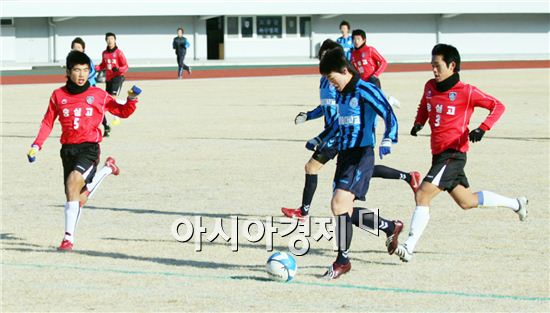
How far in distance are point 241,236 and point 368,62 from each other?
9.61 meters

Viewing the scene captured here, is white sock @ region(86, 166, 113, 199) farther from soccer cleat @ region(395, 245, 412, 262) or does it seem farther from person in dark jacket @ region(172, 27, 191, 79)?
person in dark jacket @ region(172, 27, 191, 79)

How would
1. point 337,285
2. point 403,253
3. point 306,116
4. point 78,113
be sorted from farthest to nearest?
point 306,116 → point 78,113 → point 403,253 → point 337,285

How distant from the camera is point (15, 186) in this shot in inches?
587

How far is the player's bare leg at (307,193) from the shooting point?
12039 millimetres

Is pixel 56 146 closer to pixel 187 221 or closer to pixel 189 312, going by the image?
pixel 187 221

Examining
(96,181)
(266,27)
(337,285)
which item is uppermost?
(266,27)

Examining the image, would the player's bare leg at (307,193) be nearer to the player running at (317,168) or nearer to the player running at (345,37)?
the player running at (317,168)

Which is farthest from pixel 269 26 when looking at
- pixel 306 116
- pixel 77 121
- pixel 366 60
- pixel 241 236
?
pixel 77 121

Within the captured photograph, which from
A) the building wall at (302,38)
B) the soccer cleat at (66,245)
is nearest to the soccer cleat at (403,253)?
the soccer cleat at (66,245)

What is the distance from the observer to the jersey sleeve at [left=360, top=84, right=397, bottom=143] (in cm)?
923

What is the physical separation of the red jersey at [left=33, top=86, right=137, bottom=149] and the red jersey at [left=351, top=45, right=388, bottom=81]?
9737 millimetres

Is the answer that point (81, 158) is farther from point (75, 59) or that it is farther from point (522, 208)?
point (522, 208)

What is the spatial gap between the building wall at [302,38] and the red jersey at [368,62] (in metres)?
42.4

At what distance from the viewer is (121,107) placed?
10.8 m
